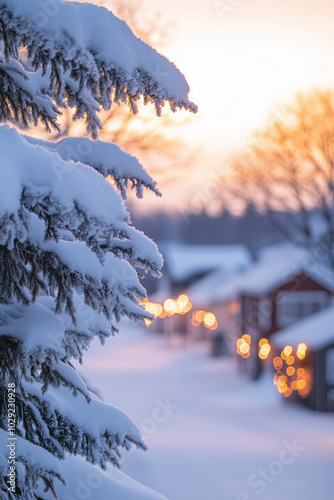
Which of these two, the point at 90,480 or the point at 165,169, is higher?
the point at 165,169

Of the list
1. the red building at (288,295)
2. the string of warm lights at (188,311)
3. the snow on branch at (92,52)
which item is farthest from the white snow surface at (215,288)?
the snow on branch at (92,52)

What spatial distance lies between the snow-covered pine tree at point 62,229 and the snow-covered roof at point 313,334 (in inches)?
780

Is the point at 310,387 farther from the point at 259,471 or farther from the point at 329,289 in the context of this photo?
the point at 259,471

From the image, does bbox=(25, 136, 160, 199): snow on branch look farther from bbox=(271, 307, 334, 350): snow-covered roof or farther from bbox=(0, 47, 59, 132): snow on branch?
bbox=(271, 307, 334, 350): snow-covered roof

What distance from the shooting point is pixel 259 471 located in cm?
1503

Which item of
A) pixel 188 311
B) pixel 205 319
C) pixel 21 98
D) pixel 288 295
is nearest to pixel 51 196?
pixel 21 98

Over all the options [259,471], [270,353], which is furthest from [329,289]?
[259,471]

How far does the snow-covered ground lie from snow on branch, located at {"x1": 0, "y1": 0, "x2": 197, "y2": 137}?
1068cm

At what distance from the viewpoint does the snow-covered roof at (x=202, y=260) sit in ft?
160

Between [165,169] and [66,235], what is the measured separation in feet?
31.6

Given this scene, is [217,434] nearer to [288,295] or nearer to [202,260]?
[288,295]

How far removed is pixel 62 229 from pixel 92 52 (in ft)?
3.74

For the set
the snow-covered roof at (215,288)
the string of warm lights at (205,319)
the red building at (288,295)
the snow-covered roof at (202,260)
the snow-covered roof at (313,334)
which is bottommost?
the snow-covered roof at (313,334)

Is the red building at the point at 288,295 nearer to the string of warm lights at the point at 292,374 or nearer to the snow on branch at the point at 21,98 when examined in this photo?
the string of warm lights at the point at 292,374
